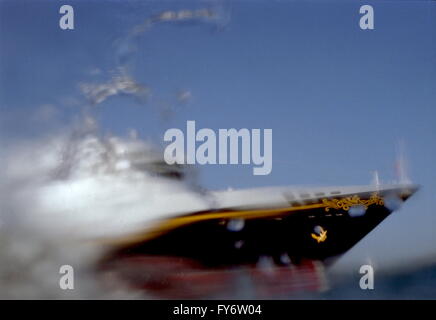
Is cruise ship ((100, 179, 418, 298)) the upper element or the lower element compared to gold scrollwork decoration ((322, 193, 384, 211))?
lower

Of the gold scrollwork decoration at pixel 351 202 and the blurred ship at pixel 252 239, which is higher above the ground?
the gold scrollwork decoration at pixel 351 202

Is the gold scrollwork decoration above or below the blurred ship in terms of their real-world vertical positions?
above

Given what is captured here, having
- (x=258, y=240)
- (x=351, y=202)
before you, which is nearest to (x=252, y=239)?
(x=258, y=240)

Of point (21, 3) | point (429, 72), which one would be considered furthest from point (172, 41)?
point (429, 72)

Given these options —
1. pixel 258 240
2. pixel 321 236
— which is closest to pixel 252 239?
pixel 258 240

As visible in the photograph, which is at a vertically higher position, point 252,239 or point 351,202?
point 351,202

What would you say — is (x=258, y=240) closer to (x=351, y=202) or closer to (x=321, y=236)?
(x=321, y=236)

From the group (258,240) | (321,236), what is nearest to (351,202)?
(321,236)

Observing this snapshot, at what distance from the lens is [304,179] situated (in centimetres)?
265

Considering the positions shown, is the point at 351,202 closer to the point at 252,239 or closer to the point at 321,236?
the point at 321,236

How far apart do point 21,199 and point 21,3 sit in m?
0.76

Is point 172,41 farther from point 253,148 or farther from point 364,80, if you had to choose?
point 364,80

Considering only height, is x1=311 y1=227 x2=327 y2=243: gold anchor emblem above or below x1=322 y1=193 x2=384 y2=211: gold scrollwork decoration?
below

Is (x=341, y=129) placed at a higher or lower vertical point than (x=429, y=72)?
lower
